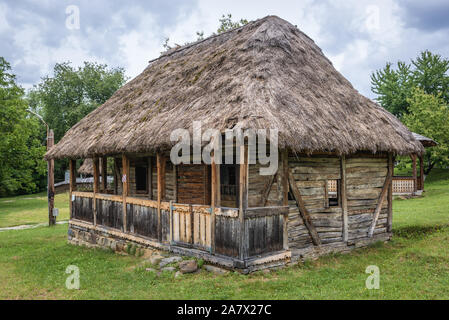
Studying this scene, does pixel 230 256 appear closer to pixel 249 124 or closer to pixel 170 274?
pixel 170 274

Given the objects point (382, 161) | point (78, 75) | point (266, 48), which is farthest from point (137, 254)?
point (78, 75)

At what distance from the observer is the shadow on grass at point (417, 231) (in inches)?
448

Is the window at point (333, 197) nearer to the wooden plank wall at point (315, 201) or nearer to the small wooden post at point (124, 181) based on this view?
the wooden plank wall at point (315, 201)

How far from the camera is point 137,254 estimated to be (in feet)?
33.6

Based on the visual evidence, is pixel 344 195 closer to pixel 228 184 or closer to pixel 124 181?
pixel 228 184

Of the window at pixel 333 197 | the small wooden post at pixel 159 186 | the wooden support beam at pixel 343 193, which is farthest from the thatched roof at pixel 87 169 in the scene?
the wooden support beam at pixel 343 193

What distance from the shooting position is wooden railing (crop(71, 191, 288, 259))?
7359 millimetres

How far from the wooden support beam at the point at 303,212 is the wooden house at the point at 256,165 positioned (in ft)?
0.08

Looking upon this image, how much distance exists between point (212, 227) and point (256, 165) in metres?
2.12

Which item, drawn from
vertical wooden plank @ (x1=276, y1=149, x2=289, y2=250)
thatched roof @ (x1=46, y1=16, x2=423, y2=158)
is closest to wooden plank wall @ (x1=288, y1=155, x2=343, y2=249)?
vertical wooden plank @ (x1=276, y1=149, x2=289, y2=250)

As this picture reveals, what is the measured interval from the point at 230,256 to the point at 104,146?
4.99 m

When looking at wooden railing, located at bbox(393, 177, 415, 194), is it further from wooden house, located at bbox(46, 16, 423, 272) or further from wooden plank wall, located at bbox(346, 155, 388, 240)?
wooden plank wall, located at bbox(346, 155, 388, 240)

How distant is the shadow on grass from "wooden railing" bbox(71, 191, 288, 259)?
564 centimetres

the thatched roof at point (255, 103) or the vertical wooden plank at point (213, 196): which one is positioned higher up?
the thatched roof at point (255, 103)
